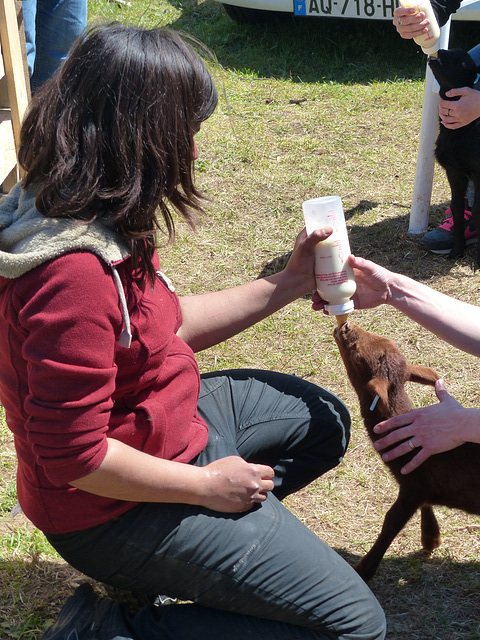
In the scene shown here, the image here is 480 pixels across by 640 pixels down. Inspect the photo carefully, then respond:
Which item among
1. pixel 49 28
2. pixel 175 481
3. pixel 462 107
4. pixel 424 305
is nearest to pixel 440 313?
pixel 424 305

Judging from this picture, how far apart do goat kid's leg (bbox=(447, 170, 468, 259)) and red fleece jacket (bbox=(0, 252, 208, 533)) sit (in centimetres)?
301

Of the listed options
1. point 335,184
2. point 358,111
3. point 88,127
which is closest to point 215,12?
point 358,111

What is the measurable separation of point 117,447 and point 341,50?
7006 millimetres

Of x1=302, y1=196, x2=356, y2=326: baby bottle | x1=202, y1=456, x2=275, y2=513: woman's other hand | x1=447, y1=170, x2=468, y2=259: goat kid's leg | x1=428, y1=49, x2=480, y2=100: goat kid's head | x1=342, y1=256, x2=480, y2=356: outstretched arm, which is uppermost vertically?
x1=428, y1=49, x2=480, y2=100: goat kid's head

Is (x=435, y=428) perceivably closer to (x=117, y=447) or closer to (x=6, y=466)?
(x=117, y=447)

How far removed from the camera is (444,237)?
16.0 ft

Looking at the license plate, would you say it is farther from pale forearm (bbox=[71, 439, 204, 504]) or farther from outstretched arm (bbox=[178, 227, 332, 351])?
pale forearm (bbox=[71, 439, 204, 504])

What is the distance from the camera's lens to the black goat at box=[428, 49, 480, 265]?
4195mm

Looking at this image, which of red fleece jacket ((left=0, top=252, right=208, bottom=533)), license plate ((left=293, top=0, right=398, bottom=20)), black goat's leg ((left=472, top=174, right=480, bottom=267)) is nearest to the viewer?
red fleece jacket ((left=0, top=252, right=208, bottom=533))

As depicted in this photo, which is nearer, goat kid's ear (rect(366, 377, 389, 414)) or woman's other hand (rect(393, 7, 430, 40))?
goat kid's ear (rect(366, 377, 389, 414))

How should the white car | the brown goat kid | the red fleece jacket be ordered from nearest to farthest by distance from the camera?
the red fleece jacket < the brown goat kid < the white car

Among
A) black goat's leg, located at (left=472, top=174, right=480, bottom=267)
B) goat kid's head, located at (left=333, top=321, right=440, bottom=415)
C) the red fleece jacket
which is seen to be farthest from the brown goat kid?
black goat's leg, located at (left=472, top=174, right=480, bottom=267)

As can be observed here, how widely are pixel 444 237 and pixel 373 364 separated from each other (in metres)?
2.42

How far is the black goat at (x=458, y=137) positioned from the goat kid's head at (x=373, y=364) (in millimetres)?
1981
